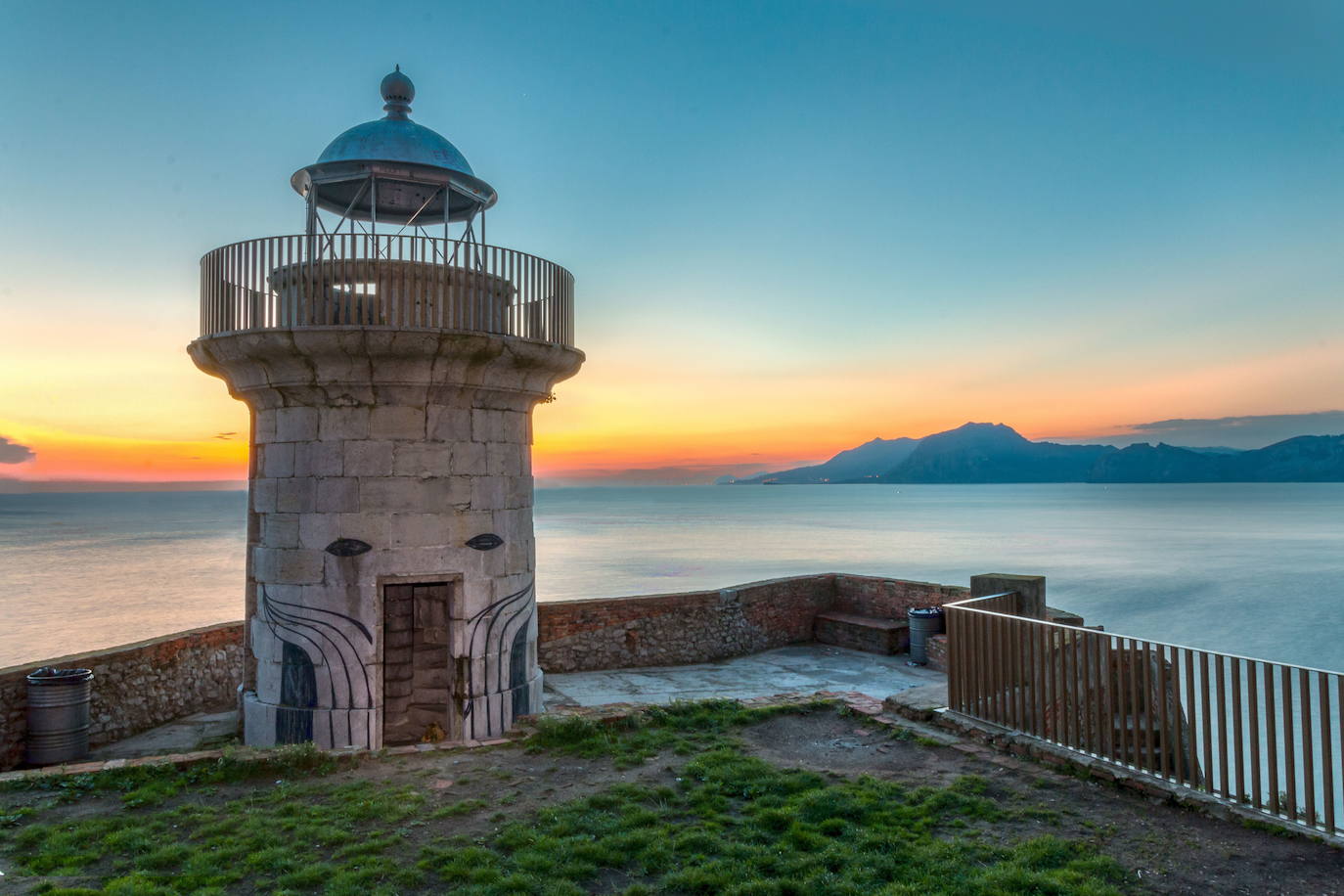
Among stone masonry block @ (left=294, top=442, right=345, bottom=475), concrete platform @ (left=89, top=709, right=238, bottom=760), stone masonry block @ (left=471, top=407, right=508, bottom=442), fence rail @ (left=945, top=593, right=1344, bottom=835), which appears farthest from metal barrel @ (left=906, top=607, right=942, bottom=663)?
concrete platform @ (left=89, top=709, right=238, bottom=760)

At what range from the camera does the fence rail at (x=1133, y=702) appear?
5500 millimetres

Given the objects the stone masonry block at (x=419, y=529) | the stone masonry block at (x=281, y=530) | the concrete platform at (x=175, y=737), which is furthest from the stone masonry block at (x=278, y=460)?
the concrete platform at (x=175, y=737)

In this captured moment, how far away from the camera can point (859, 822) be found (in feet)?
19.6

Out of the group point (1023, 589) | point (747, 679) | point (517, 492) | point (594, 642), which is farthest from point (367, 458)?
point (747, 679)

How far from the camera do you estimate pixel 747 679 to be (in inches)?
557

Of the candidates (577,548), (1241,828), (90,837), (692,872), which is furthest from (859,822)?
(577,548)

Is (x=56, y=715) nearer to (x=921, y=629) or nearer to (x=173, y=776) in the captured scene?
(x=173, y=776)

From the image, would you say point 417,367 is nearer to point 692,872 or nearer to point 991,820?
point 692,872

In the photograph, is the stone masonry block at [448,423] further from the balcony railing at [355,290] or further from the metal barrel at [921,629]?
the metal barrel at [921,629]

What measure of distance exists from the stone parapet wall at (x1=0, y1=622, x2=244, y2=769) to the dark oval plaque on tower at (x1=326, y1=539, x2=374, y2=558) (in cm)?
388

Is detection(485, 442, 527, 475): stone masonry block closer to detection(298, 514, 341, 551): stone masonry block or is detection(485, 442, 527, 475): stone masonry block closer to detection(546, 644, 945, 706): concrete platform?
detection(298, 514, 341, 551): stone masonry block

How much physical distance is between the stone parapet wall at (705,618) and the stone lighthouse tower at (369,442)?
14.4 feet

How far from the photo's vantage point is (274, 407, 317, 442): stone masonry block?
921cm

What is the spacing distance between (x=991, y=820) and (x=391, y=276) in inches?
301
